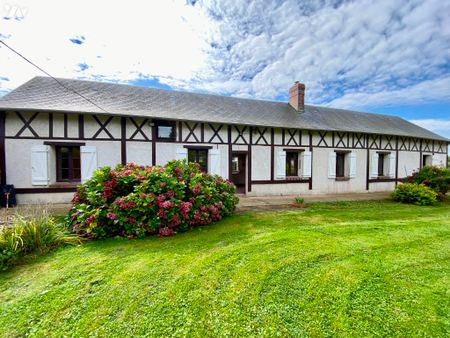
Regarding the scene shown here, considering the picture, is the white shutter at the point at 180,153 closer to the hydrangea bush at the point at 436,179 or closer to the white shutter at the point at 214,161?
the white shutter at the point at 214,161

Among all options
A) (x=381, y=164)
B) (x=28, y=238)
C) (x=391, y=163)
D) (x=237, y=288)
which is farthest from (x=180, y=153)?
(x=391, y=163)

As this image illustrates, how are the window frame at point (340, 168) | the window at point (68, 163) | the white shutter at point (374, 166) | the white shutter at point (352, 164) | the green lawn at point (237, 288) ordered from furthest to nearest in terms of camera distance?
the white shutter at point (374, 166), the window frame at point (340, 168), the white shutter at point (352, 164), the window at point (68, 163), the green lawn at point (237, 288)

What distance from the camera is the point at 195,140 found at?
738 cm

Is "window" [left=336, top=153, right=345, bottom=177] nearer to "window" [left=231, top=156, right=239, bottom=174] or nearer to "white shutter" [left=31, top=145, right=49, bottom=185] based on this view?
"window" [left=231, top=156, right=239, bottom=174]

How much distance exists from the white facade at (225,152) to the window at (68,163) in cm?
9

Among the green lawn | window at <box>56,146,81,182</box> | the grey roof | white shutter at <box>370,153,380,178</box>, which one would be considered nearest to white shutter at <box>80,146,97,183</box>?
window at <box>56,146,81,182</box>

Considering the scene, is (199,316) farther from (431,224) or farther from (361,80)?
(361,80)

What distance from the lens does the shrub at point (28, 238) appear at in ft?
8.67

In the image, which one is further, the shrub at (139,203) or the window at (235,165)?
the window at (235,165)

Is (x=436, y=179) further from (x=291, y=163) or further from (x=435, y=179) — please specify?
(x=291, y=163)

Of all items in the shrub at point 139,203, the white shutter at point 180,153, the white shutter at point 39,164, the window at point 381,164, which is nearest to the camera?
the shrub at point 139,203

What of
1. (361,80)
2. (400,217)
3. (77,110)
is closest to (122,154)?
(77,110)

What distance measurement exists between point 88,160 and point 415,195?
11118 mm

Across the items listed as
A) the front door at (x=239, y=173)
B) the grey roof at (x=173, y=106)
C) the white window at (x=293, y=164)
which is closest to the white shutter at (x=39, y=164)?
the grey roof at (x=173, y=106)
